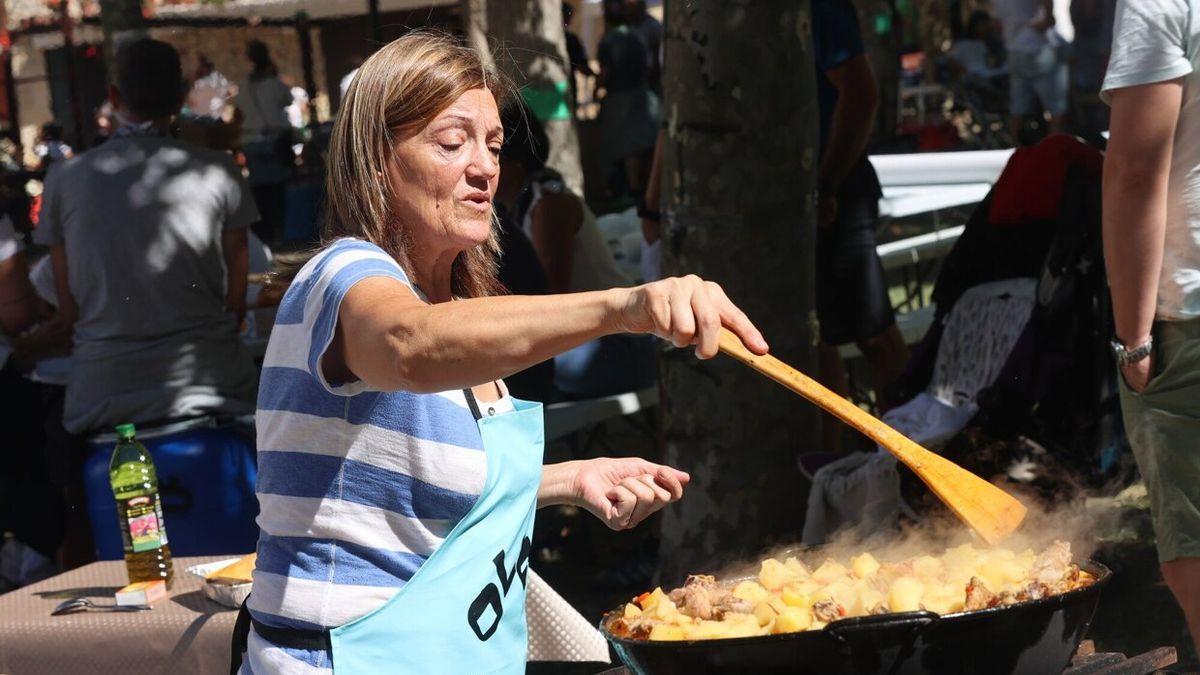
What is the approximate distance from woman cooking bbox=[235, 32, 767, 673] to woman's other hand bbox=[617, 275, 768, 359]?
0.18ft

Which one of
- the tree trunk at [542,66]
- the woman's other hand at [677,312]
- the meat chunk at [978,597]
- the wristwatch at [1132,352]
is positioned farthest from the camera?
the tree trunk at [542,66]

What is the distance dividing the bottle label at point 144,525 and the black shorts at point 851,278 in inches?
118

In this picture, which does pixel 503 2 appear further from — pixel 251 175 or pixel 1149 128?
pixel 1149 128

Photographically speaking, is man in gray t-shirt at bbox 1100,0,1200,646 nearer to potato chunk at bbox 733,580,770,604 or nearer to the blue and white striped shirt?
potato chunk at bbox 733,580,770,604

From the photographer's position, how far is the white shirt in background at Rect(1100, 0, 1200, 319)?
2664mm

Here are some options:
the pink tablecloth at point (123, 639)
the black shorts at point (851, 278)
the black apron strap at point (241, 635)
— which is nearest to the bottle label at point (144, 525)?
the pink tablecloth at point (123, 639)

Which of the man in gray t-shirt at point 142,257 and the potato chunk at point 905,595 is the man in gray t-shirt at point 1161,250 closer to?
the potato chunk at point 905,595

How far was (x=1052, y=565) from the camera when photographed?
2266mm

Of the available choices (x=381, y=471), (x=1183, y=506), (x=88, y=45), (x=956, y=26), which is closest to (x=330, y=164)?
(x=381, y=471)

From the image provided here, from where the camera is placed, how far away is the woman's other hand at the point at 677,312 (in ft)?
4.92

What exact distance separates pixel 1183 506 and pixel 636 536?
10.6ft

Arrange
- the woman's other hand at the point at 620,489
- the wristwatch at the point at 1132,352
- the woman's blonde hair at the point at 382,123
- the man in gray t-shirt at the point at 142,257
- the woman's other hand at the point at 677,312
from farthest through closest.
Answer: the man in gray t-shirt at the point at 142,257 < the wristwatch at the point at 1132,352 < the woman's other hand at the point at 620,489 < the woman's blonde hair at the point at 382,123 < the woman's other hand at the point at 677,312

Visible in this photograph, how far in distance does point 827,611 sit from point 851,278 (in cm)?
361

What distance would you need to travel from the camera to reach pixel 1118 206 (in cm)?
279
